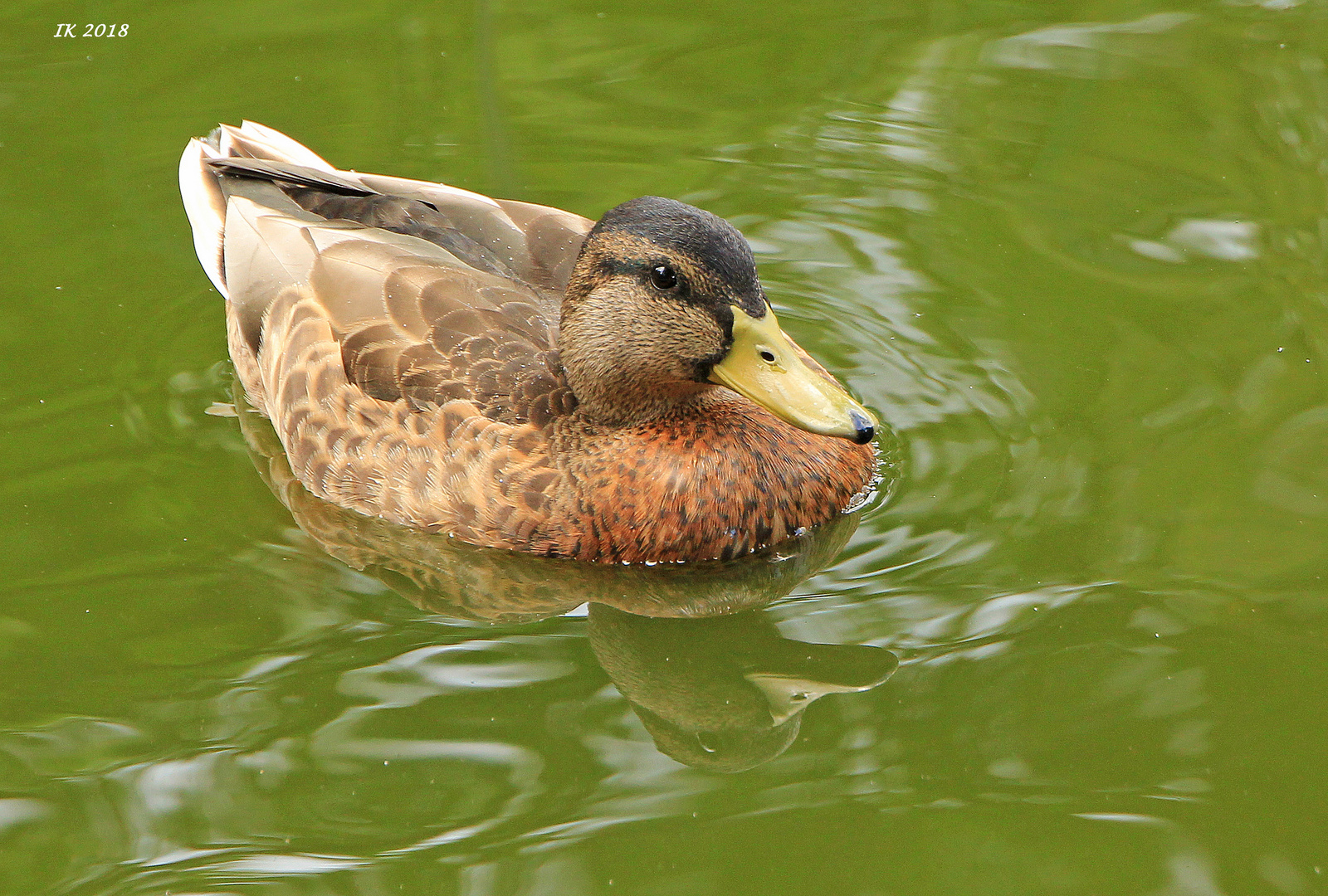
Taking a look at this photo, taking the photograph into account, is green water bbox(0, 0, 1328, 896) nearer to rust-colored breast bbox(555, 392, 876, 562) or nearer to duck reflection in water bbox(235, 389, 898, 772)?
duck reflection in water bbox(235, 389, 898, 772)

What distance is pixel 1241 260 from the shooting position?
23.1ft

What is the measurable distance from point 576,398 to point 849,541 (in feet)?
3.79

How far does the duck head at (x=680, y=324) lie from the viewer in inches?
207

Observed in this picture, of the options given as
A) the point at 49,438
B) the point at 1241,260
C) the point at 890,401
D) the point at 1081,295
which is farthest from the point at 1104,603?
the point at 49,438

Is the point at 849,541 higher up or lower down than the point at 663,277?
lower down

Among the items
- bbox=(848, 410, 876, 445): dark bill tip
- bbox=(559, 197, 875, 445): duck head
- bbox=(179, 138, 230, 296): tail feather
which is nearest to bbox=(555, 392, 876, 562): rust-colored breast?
bbox=(559, 197, 875, 445): duck head

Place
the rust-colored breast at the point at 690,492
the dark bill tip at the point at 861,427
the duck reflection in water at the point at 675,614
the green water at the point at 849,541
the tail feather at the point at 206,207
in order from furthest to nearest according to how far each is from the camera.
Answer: the tail feather at the point at 206,207 < the rust-colored breast at the point at 690,492 < the dark bill tip at the point at 861,427 < the duck reflection in water at the point at 675,614 < the green water at the point at 849,541

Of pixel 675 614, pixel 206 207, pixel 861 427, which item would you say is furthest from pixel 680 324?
pixel 206 207

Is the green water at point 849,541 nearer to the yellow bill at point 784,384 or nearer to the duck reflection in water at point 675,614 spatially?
the duck reflection in water at point 675,614

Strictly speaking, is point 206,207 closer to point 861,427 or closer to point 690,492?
point 690,492

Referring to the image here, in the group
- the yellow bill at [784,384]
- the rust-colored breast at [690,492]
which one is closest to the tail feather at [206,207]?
the rust-colored breast at [690,492]

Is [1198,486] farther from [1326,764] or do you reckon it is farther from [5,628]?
[5,628]

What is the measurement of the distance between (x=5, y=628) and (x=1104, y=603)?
3.69 metres

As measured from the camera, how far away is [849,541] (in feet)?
18.4
